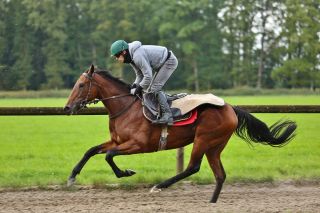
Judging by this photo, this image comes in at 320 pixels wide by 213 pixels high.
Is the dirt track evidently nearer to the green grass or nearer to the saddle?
the green grass

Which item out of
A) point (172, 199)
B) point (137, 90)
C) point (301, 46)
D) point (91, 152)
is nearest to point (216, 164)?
point (172, 199)

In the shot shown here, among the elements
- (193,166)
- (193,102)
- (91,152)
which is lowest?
(193,166)

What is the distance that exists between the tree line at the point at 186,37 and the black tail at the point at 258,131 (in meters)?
42.7

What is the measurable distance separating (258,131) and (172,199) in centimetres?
167

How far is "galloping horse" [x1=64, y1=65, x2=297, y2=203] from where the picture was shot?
7520mm

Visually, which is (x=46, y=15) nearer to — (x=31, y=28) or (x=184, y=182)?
(x=31, y=28)

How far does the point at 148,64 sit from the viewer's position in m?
7.38

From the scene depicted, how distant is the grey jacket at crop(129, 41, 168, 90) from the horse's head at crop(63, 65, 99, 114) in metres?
0.61

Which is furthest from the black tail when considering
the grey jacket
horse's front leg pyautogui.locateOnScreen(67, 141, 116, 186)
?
horse's front leg pyautogui.locateOnScreen(67, 141, 116, 186)

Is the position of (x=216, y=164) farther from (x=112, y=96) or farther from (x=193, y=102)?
(x=112, y=96)

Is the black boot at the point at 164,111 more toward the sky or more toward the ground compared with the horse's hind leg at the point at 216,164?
more toward the sky

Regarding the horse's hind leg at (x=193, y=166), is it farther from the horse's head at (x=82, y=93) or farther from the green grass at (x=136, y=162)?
the horse's head at (x=82, y=93)

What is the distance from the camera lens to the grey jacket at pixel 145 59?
288 inches

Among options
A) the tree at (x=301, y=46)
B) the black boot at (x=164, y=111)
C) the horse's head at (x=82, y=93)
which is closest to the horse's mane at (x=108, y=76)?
the horse's head at (x=82, y=93)
